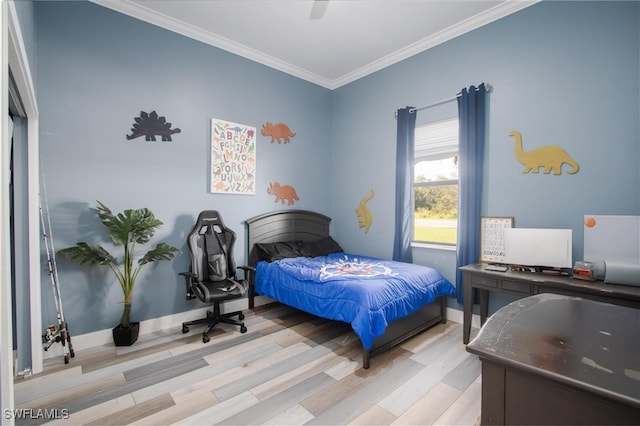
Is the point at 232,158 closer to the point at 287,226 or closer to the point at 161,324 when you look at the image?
the point at 287,226

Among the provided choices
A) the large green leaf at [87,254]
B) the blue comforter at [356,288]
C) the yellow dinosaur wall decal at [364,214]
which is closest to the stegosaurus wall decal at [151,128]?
the large green leaf at [87,254]

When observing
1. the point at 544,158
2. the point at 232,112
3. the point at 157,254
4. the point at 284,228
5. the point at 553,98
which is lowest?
the point at 157,254

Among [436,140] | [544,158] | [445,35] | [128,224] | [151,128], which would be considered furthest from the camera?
[436,140]

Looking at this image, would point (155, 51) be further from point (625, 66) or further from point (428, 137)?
point (625, 66)

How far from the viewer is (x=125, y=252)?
2686 mm

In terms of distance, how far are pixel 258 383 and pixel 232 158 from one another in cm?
255

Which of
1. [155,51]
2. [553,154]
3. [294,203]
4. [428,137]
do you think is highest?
[155,51]

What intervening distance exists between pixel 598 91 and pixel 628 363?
267 cm

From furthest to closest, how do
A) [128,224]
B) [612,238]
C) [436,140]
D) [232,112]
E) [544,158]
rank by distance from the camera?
[232,112] → [436,140] → [544,158] → [128,224] → [612,238]

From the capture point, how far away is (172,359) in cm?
243

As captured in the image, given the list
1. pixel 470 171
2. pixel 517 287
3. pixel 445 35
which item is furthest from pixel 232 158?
pixel 517 287

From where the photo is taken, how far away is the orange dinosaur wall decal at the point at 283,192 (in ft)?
13.2

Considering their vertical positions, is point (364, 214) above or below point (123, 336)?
above

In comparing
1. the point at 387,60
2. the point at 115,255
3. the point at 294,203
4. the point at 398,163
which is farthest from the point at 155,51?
the point at 398,163
